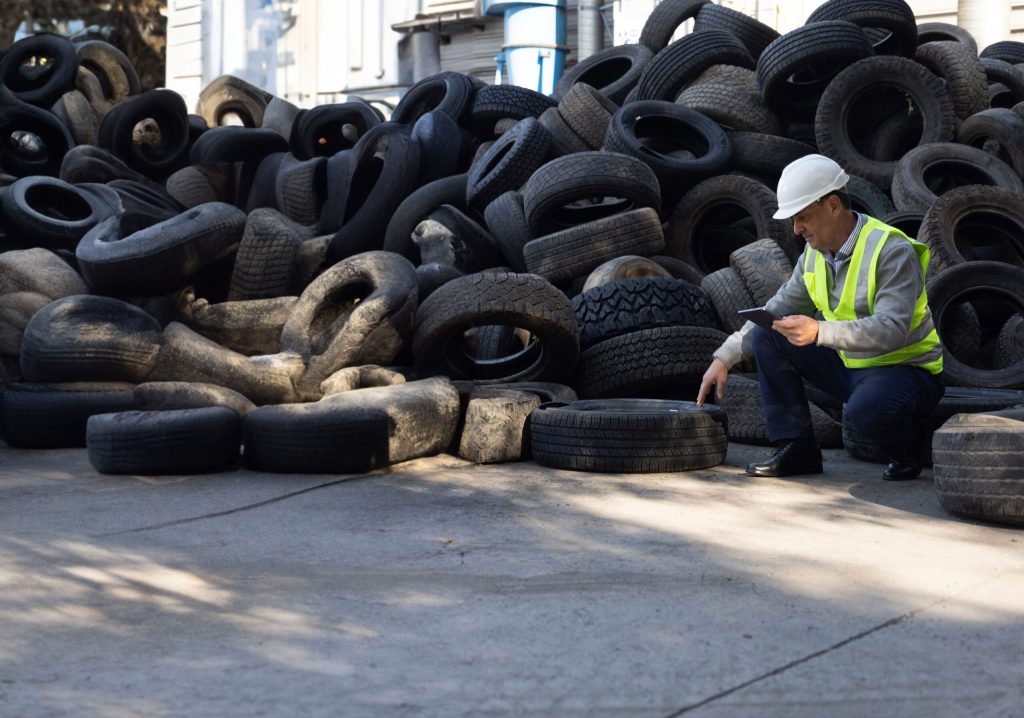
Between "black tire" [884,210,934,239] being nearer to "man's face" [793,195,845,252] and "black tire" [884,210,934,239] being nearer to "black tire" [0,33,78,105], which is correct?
"man's face" [793,195,845,252]

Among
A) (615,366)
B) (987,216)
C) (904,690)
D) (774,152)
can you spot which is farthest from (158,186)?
(904,690)

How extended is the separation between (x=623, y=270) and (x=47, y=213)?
447 centimetres

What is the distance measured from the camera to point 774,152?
27.0 feet

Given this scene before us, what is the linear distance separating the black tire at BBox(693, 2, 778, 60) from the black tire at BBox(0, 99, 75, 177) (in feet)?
18.6

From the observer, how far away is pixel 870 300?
452cm

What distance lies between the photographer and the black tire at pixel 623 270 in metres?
6.75

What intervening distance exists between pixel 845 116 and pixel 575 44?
741 cm

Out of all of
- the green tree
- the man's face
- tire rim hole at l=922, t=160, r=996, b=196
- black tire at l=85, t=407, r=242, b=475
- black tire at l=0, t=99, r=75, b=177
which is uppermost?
the green tree

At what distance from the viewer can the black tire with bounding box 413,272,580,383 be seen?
18.6 ft

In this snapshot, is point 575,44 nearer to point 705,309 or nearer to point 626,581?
point 705,309

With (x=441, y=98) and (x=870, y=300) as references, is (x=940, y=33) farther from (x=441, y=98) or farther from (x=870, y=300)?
(x=870, y=300)

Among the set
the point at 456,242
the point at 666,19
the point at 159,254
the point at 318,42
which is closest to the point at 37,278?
the point at 159,254

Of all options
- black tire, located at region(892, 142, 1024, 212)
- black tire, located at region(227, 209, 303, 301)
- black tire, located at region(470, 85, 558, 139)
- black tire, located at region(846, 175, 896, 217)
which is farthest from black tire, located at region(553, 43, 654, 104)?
black tire, located at region(227, 209, 303, 301)

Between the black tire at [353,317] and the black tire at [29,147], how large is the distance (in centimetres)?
562
